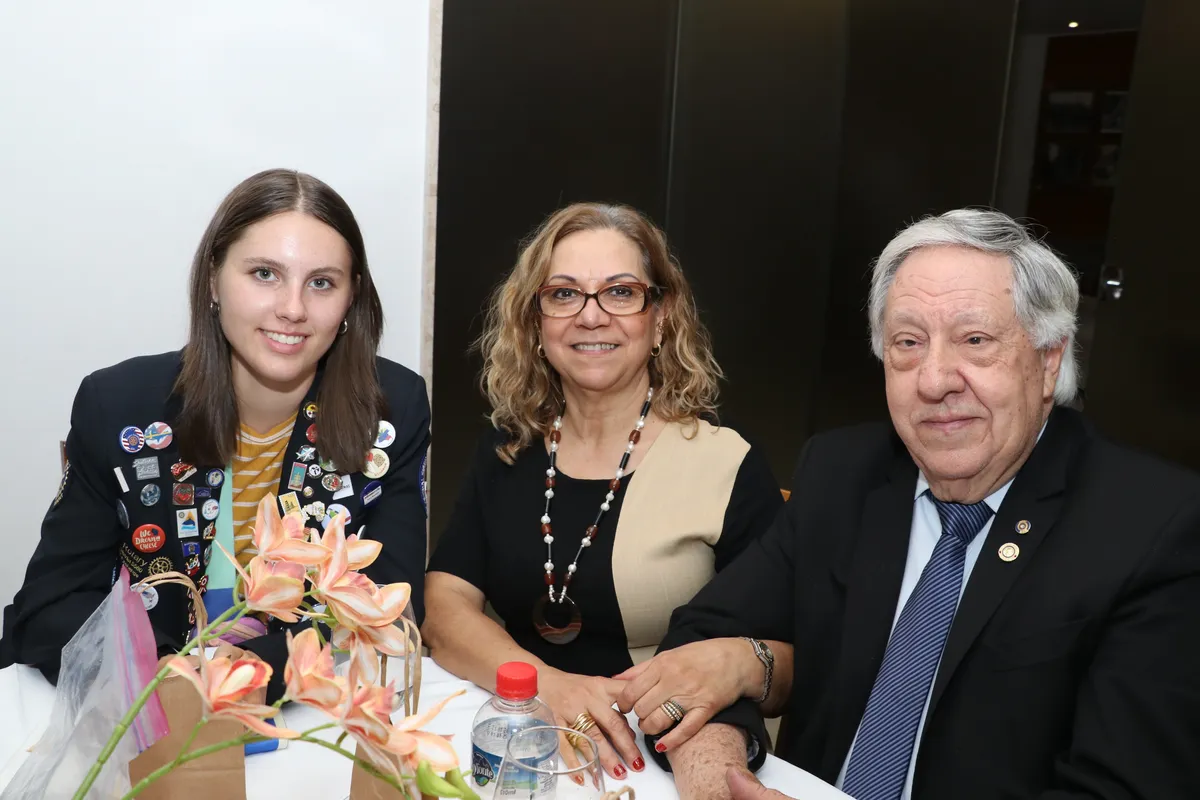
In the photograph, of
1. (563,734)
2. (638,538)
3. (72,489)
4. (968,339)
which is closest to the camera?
(563,734)

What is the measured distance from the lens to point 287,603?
0.84 m

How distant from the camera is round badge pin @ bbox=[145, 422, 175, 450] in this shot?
77.9 inches

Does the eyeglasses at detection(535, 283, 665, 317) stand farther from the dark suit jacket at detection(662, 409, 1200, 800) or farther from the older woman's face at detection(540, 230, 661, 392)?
the dark suit jacket at detection(662, 409, 1200, 800)

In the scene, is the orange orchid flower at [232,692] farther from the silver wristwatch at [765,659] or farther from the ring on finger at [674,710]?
the silver wristwatch at [765,659]

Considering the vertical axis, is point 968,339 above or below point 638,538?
above

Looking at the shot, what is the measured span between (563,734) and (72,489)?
1242 mm

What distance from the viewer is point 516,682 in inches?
49.3

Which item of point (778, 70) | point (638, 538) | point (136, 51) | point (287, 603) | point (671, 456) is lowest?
A: point (638, 538)

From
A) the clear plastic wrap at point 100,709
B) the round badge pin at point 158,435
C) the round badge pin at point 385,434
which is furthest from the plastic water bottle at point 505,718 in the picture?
the round badge pin at point 158,435

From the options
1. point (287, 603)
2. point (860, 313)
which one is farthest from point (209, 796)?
point (860, 313)

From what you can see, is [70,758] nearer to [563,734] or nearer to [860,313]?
[563,734]

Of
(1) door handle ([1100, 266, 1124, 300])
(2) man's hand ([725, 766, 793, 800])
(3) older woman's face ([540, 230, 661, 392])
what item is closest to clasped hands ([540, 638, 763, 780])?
(2) man's hand ([725, 766, 793, 800])

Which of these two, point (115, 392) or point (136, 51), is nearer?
point (115, 392)

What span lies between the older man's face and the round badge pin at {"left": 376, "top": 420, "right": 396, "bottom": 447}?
1.06 metres
